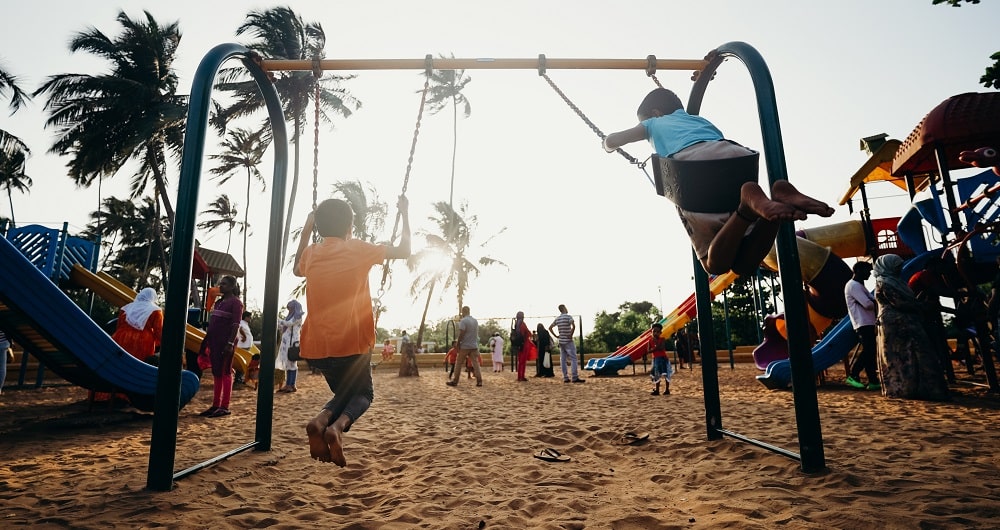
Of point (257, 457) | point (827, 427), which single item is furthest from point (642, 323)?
point (257, 457)

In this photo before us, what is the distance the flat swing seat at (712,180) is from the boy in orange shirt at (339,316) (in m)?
1.97

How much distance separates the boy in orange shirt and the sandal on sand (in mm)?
1673

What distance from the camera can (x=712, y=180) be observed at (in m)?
2.84

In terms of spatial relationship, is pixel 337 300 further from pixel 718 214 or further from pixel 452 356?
pixel 452 356

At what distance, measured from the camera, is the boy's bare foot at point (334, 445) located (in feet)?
8.98

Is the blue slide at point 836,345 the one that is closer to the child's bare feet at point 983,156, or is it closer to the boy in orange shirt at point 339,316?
the child's bare feet at point 983,156

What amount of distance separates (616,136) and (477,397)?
6857 mm

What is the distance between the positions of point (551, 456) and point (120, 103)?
939 inches

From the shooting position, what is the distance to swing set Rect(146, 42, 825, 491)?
3.21m

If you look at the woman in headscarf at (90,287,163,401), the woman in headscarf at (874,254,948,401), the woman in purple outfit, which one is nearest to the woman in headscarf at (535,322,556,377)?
the woman in headscarf at (874,254,948,401)

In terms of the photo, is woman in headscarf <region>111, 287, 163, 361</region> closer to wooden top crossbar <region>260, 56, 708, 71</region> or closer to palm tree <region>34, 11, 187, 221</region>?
→ wooden top crossbar <region>260, 56, 708, 71</region>

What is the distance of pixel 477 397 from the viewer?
9258mm

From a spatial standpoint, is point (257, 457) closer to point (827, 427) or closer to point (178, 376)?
point (178, 376)

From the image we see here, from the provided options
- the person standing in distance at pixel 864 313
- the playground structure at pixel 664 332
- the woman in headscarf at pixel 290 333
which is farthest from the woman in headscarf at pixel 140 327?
the playground structure at pixel 664 332
